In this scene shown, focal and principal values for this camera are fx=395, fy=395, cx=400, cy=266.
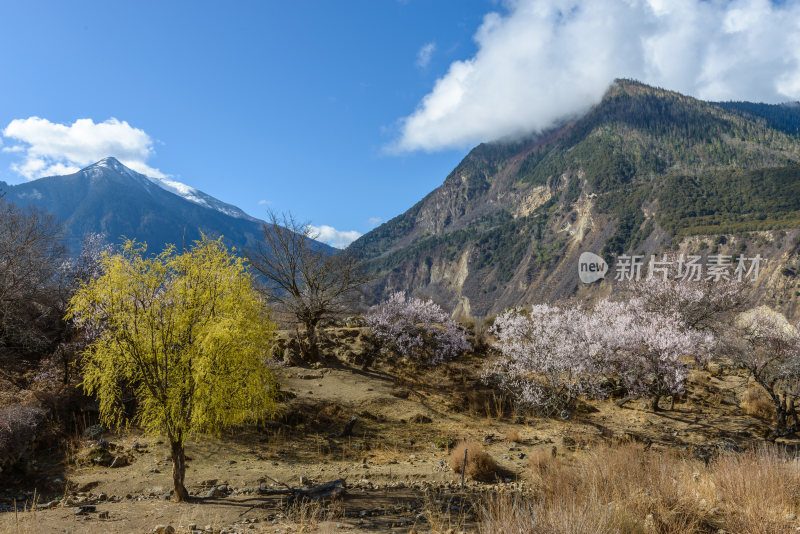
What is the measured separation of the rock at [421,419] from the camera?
16781mm

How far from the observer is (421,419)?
16.9m

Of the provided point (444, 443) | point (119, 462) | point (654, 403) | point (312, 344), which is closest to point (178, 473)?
point (119, 462)

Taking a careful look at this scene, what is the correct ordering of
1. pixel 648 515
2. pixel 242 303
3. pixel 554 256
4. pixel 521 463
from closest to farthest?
pixel 648 515, pixel 242 303, pixel 521 463, pixel 554 256

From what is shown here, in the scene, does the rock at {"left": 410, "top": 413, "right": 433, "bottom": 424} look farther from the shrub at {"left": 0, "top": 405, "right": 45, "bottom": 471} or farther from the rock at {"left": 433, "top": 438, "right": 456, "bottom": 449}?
the shrub at {"left": 0, "top": 405, "right": 45, "bottom": 471}

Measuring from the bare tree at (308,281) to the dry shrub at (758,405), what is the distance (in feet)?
64.4

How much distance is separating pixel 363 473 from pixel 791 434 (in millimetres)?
16430

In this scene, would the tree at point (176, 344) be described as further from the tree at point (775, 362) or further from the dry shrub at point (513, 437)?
the tree at point (775, 362)

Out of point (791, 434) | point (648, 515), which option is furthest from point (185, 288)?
point (791, 434)

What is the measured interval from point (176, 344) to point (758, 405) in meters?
23.4

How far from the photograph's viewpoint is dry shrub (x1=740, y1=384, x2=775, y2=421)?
17.5m

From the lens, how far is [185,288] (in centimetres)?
943

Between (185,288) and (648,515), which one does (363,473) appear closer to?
(185,288)

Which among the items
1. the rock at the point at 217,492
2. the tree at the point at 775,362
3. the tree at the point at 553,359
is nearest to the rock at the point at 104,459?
the rock at the point at 217,492

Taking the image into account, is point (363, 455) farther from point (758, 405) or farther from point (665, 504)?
point (758, 405)
